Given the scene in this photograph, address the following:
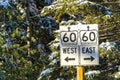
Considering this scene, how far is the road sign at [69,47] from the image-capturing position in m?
5.43

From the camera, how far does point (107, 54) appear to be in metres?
11.1

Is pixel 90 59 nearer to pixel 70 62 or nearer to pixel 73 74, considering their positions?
pixel 70 62

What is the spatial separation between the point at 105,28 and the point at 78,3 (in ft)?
6.21

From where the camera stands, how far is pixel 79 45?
17.9 feet

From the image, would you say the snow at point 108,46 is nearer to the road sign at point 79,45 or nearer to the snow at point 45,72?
the snow at point 45,72

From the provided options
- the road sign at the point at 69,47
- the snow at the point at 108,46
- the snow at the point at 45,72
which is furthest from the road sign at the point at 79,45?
the snow at the point at 45,72

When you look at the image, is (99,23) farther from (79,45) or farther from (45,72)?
(79,45)

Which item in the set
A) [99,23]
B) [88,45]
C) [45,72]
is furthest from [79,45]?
[99,23]

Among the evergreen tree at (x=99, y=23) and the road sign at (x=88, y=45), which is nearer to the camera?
the road sign at (x=88, y=45)

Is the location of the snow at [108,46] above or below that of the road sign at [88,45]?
below

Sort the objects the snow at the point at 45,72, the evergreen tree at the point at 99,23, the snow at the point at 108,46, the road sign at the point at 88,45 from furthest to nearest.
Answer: the snow at the point at 45,72
the snow at the point at 108,46
the evergreen tree at the point at 99,23
the road sign at the point at 88,45

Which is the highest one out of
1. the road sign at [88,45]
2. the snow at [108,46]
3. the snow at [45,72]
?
the road sign at [88,45]

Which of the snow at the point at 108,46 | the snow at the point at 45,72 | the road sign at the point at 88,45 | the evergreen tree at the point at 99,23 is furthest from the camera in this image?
the snow at the point at 45,72

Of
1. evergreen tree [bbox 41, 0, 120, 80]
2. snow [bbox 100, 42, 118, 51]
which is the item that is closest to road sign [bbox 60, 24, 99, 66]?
evergreen tree [bbox 41, 0, 120, 80]
